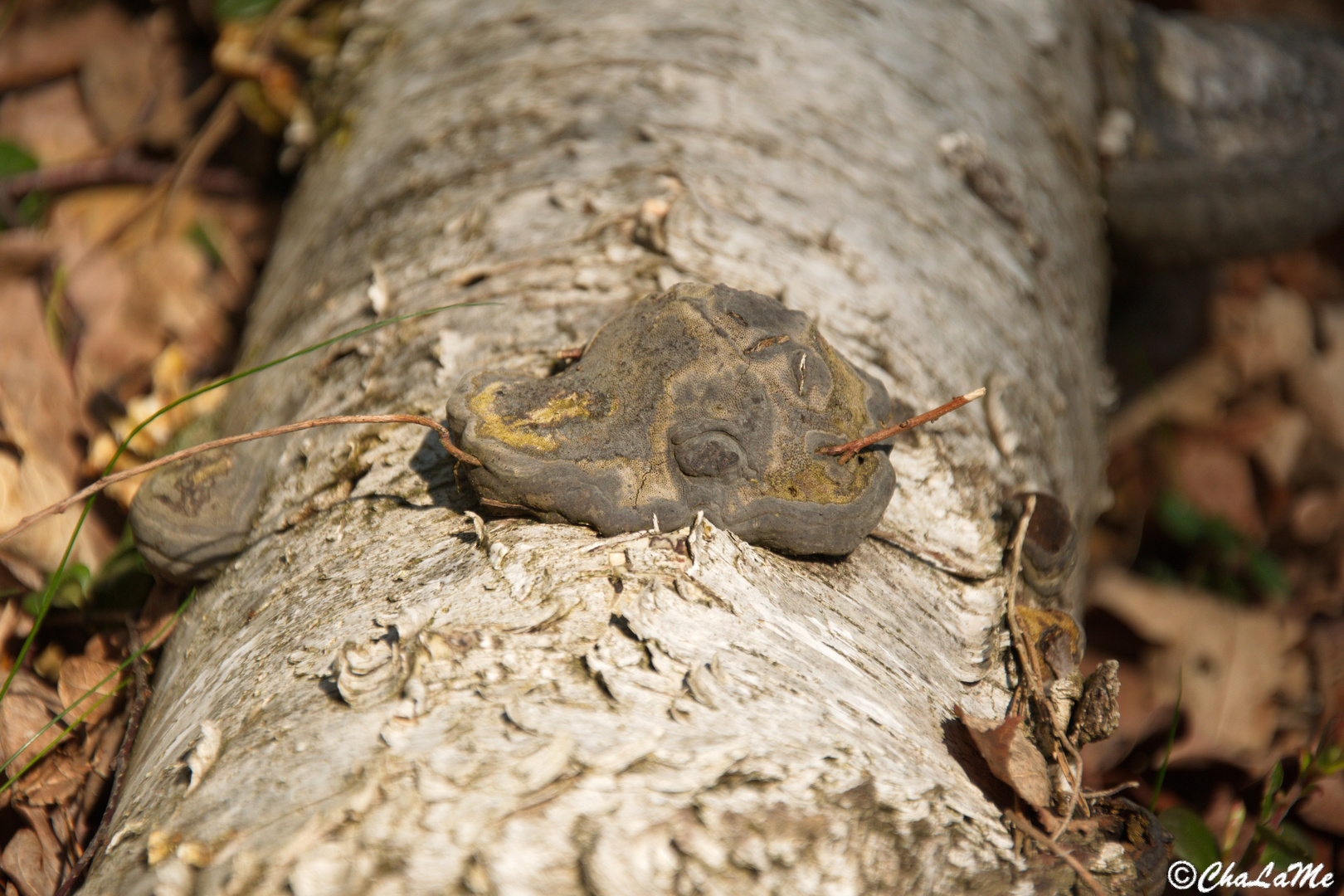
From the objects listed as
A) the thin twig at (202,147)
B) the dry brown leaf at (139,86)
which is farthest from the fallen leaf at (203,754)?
the dry brown leaf at (139,86)

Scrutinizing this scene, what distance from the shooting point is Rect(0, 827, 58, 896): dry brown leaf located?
1.55 m

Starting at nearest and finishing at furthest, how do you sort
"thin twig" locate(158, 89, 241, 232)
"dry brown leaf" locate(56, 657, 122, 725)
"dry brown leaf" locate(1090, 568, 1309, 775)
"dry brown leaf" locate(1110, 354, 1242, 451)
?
"dry brown leaf" locate(56, 657, 122, 725)
"dry brown leaf" locate(1090, 568, 1309, 775)
"thin twig" locate(158, 89, 241, 232)
"dry brown leaf" locate(1110, 354, 1242, 451)

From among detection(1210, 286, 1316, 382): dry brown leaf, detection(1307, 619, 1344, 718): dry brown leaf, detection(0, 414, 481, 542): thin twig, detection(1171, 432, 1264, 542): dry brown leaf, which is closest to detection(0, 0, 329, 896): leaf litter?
detection(0, 414, 481, 542): thin twig

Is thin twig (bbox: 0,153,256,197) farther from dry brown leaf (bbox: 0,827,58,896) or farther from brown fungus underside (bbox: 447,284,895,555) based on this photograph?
brown fungus underside (bbox: 447,284,895,555)

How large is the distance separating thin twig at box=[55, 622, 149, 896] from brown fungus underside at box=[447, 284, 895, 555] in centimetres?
73

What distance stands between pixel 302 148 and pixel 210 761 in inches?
86.8

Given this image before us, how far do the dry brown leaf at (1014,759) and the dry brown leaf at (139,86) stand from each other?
349cm

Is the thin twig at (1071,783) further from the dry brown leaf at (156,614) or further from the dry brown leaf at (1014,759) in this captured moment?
the dry brown leaf at (156,614)

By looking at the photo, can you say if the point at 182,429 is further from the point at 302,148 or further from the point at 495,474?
the point at 495,474

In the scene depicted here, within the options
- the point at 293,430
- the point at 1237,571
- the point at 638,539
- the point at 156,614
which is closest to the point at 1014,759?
the point at 638,539

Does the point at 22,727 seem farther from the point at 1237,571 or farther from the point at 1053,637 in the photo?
the point at 1237,571

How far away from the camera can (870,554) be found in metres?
1.47

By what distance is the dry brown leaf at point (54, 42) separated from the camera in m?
3.42

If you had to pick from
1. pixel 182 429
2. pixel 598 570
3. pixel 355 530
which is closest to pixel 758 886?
pixel 598 570
